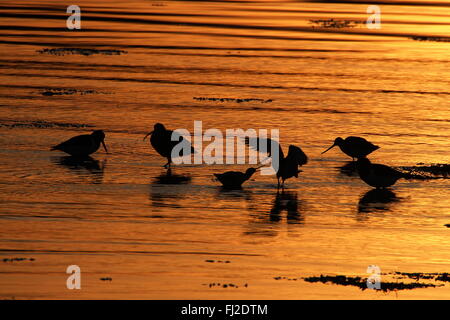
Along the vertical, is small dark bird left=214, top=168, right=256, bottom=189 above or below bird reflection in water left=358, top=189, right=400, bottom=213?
above

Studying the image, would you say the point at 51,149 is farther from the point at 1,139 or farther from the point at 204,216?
the point at 204,216

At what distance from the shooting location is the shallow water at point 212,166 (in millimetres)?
11766

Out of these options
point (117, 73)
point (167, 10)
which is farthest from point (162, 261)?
point (167, 10)

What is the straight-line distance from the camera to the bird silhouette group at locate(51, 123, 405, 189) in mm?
16188

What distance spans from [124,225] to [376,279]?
141 inches

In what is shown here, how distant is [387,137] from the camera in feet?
67.9

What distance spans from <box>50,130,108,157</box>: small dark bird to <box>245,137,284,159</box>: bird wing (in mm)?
2559

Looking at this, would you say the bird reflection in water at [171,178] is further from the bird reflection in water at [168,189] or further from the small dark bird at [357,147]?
the small dark bird at [357,147]

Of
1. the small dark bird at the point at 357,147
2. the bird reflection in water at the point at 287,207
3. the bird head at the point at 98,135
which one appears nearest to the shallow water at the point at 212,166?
the bird reflection in water at the point at 287,207

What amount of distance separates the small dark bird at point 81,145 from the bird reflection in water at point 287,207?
142 inches
